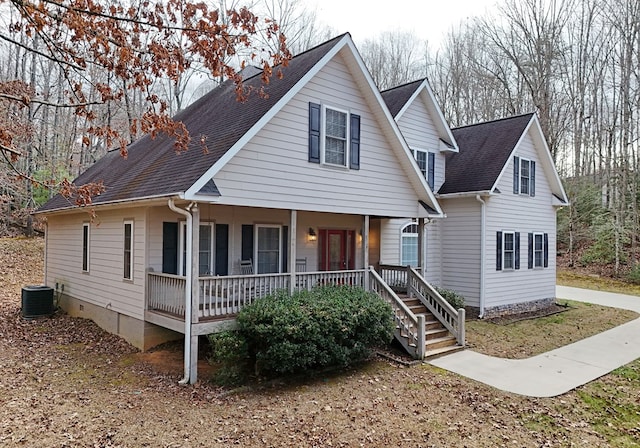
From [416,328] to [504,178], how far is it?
811cm

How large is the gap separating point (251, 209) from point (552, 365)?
836 cm

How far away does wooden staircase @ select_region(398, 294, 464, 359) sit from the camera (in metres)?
10.8

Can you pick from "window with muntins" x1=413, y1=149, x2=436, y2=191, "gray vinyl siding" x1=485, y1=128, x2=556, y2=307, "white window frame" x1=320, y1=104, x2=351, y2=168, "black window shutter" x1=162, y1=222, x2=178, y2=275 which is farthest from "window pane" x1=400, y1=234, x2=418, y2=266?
"black window shutter" x1=162, y1=222, x2=178, y2=275

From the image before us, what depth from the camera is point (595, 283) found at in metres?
24.5

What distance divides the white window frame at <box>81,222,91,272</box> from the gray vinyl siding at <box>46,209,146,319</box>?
185 mm

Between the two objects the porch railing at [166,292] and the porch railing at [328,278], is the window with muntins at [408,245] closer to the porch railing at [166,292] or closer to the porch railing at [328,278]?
the porch railing at [328,278]

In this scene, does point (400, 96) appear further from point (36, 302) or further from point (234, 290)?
point (36, 302)

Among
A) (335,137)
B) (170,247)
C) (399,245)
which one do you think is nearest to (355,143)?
(335,137)

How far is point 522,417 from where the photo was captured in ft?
23.9

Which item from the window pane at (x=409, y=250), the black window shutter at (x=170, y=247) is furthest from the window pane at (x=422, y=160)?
the black window shutter at (x=170, y=247)

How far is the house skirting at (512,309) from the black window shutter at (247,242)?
8150mm

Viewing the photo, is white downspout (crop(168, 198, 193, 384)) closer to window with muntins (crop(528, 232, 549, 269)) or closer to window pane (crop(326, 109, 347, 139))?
window pane (crop(326, 109, 347, 139))

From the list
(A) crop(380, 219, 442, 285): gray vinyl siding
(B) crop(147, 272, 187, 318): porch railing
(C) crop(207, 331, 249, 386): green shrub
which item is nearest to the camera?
(C) crop(207, 331, 249, 386): green shrub

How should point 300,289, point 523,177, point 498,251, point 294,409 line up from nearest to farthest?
point 294,409, point 300,289, point 498,251, point 523,177
